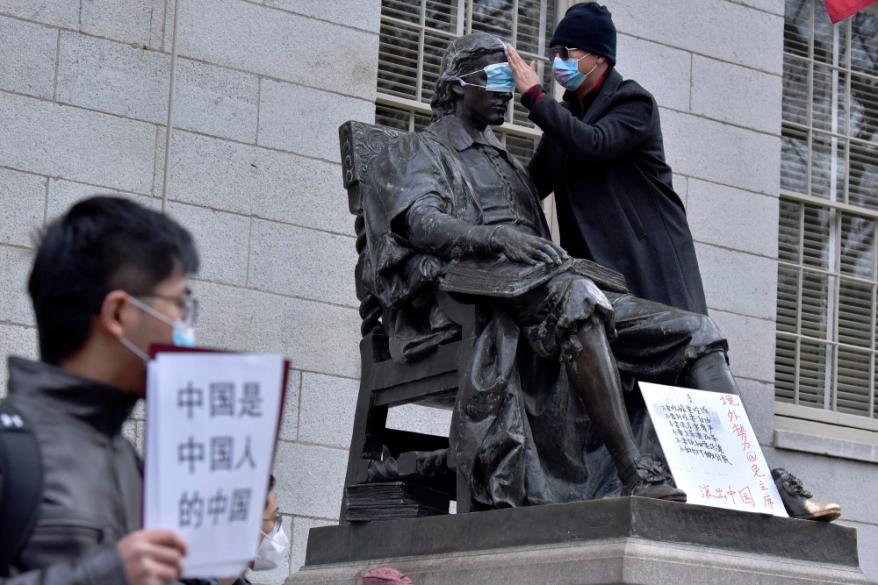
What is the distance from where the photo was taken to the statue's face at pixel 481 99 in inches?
261

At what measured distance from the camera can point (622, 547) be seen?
532 cm

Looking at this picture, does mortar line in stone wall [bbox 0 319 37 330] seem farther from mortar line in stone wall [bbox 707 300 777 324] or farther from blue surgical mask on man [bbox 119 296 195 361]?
blue surgical mask on man [bbox 119 296 195 361]

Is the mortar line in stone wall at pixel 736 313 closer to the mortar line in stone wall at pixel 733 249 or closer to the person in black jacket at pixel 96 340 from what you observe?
the mortar line in stone wall at pixel 733 249

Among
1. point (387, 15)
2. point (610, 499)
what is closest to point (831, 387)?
→ point (387, 15)

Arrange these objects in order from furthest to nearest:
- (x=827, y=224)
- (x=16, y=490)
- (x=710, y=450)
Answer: (x=827, y=224) → (x=710, y=450) → (x=16, y=490)

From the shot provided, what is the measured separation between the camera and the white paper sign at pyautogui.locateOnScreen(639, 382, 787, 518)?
5.62 m

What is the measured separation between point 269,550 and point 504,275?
1.43 m

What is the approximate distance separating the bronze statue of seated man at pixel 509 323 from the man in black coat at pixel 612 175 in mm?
222

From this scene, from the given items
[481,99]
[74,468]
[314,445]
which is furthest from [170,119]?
[74,468]

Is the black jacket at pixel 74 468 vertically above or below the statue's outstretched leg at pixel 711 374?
below

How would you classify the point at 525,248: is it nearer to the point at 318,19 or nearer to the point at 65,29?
the point at 65,29

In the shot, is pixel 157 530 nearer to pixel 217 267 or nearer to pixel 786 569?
pixel 786 569

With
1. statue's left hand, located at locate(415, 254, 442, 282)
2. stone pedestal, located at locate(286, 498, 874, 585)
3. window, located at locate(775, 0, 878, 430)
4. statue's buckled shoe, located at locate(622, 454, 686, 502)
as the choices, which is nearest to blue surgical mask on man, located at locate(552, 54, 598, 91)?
statue's left hand, located at locate(415, 254, 442, 282)

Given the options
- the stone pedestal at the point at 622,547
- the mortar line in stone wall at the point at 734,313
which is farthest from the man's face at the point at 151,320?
the mortar line in stone wall at the point at 734,313
